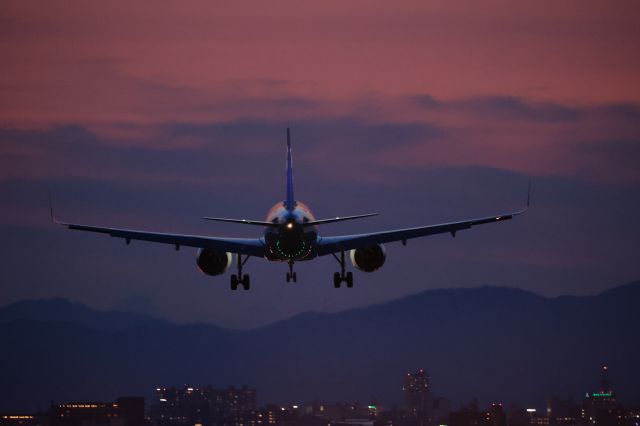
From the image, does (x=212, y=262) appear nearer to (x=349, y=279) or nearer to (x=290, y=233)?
(x=349, y=279)

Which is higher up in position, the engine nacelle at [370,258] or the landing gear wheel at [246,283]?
the engine nacelle at [370,258]

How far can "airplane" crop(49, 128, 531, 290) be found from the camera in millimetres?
108919

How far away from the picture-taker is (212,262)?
399 ft

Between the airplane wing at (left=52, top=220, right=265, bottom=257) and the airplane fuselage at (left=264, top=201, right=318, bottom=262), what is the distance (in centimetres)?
655

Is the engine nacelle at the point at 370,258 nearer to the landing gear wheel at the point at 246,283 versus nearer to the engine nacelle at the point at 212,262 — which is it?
the landing gear wheel at the point at 246,283

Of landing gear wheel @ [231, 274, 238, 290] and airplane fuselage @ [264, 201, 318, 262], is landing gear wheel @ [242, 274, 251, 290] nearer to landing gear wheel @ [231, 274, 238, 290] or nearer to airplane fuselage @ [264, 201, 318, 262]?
landing gear wheel @ [231, 274, 238, 290]

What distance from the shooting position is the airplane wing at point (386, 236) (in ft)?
386

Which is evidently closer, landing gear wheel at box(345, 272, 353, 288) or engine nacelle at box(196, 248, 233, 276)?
engine nacelle at box(196, 248, 233, 276)

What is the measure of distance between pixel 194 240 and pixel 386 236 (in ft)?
51.4

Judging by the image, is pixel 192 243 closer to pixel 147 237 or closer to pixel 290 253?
pixel 147 237

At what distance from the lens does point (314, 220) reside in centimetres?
11025

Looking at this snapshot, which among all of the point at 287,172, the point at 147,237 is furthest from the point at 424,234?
the point at 147,237

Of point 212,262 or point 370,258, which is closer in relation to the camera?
point 212,262

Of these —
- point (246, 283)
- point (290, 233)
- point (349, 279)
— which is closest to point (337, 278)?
point (349, 279)
